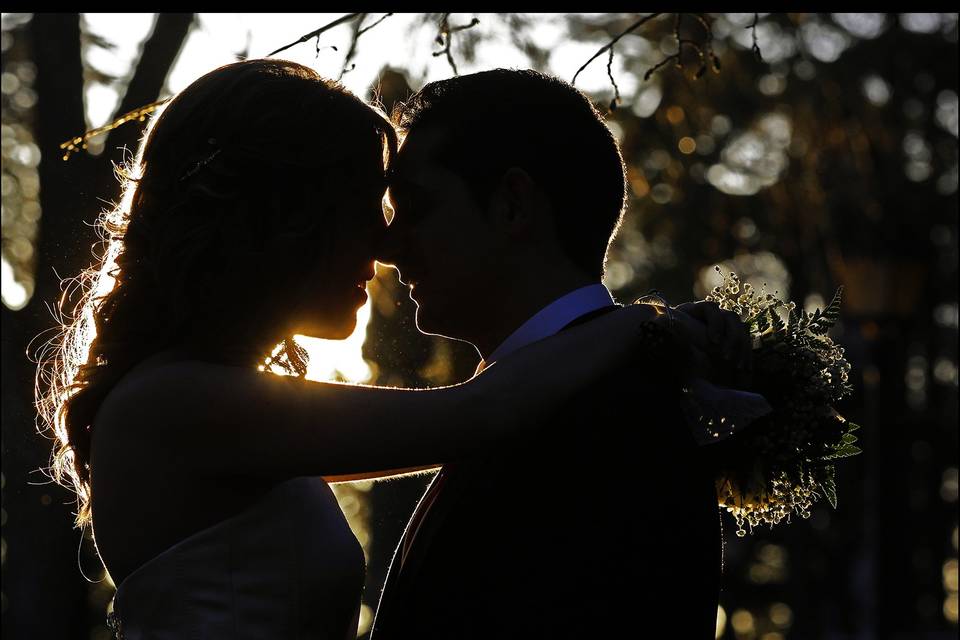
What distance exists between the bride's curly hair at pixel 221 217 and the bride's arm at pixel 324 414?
175 mm

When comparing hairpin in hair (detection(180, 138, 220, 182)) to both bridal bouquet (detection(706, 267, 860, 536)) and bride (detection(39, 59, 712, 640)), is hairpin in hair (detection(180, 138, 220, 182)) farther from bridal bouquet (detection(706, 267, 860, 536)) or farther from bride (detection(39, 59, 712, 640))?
bridal bouquet (detection(706, 267, 860, 536))

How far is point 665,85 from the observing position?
11.6 m

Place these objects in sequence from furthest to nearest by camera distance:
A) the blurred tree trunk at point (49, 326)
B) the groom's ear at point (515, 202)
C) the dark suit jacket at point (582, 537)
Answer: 1. the blurred tree trunk at point (49, 326)
2. the groom's ear at point (515, 202)
3. the dark suit jacket at point (582, 537)

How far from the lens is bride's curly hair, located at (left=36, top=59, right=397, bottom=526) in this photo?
272cm

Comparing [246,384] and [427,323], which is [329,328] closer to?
[427,323]

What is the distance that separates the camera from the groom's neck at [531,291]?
2965 millimetres

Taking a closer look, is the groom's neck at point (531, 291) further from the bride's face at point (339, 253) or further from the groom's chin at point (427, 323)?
the bride's face at point (339, 253)

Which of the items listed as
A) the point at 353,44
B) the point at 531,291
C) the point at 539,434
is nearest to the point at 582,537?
the point at 539,434

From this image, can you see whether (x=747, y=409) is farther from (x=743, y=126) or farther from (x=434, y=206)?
(x=743, y=126)

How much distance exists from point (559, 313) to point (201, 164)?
946mm

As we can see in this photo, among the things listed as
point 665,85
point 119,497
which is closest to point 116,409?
point 119,497

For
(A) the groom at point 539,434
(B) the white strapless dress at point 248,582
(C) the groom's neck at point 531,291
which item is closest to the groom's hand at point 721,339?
(A) the groom at point 539,434

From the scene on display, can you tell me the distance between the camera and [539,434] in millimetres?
2682

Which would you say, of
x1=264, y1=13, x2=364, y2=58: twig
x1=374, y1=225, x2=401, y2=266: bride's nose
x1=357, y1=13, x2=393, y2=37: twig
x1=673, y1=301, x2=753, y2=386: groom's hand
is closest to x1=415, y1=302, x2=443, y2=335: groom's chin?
x1=374, y1=225, x2=401, y2=266: bride's nose
